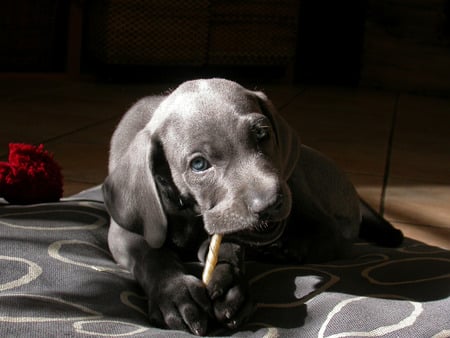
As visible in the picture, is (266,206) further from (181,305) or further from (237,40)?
(237,40)

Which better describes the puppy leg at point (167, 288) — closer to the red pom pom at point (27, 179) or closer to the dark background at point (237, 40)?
the red pom pom at point (27, 179)

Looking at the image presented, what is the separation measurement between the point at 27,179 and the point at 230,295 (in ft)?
3.03

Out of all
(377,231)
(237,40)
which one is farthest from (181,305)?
(237,40)

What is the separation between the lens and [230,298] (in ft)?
4.77

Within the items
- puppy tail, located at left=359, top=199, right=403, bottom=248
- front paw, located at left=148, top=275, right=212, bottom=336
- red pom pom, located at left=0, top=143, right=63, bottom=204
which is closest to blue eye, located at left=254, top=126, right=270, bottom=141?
front paw, located at left=148, top=275, right=212, bottom=336

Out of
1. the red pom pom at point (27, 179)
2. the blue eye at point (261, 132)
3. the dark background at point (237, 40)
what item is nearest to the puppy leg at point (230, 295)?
the blue eye at point (261, 132)

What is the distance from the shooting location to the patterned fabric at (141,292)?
1.35m

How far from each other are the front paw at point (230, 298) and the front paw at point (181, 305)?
0.02 m

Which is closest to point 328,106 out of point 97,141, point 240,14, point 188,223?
point 240,14

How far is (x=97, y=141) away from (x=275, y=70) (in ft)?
11.4

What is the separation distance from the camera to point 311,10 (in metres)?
6.96

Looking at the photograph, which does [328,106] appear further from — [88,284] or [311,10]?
[88,284]

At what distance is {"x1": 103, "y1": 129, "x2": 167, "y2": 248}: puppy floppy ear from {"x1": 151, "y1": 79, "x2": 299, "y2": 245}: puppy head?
0.16 feet

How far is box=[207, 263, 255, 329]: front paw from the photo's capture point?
1.43 meters
